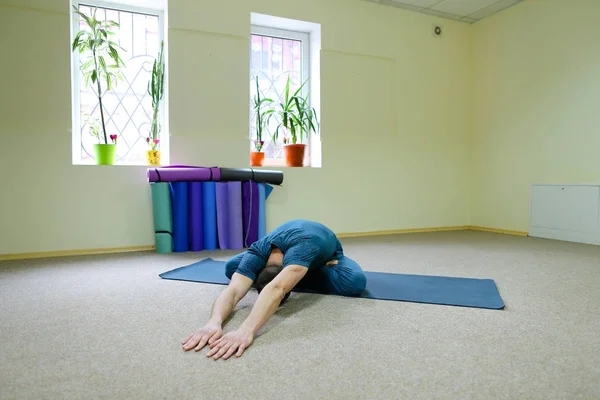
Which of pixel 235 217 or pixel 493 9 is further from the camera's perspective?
pixel 493 9

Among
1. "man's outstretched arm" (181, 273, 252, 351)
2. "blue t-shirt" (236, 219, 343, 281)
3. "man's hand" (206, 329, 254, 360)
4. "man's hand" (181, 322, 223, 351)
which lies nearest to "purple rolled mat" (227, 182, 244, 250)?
"blue t-shirt" (236, 219, 343, 281)

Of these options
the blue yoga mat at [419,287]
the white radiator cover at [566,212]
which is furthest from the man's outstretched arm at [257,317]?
the white radiator cover at [566,212]

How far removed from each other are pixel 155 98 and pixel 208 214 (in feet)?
4.09

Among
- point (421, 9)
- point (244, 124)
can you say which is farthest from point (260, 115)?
point (421, 9)

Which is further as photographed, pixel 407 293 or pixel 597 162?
pixel 597 162

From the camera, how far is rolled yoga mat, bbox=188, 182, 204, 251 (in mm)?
3670

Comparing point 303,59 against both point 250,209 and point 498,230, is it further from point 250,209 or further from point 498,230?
point 498,230

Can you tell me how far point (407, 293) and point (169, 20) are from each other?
3253 millimetres

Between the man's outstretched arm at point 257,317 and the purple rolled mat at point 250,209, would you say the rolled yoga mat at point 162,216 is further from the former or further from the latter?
the man's outstretched arm at point 257,317

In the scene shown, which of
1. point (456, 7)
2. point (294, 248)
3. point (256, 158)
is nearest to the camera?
point (294, 248)

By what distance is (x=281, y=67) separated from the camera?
4.68m

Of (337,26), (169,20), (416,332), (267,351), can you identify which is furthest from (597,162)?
(169,20)

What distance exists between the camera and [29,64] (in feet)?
11.2

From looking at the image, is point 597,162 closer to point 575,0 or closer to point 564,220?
point 564,220
